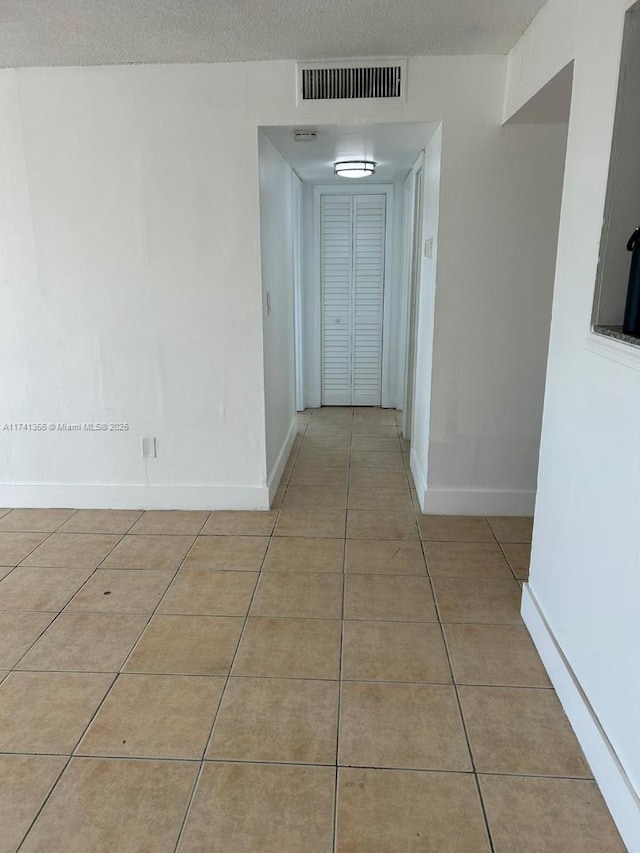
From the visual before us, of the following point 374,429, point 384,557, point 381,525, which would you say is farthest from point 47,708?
point 374,429

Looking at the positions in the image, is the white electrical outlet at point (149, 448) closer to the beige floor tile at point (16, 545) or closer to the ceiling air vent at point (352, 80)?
the beige floor tile at point (16, 545)

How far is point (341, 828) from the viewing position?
142 cm

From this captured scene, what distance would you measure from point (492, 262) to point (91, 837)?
2622 mm

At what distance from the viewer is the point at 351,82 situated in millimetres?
2680

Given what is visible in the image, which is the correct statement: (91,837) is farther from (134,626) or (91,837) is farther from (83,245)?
(83,245)

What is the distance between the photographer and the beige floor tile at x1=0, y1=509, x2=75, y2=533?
3041mm

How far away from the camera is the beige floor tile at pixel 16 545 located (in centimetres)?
272

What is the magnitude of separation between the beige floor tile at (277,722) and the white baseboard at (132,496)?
4.51 feet

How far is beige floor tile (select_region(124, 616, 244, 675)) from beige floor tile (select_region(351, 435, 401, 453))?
2.22m

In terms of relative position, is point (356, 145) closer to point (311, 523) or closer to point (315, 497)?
point (315, 497)

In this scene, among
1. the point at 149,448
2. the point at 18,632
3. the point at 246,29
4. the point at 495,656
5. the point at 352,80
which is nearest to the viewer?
the point at 495,656

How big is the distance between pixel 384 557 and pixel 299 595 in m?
0.49

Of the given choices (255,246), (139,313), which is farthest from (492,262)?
(139,313)

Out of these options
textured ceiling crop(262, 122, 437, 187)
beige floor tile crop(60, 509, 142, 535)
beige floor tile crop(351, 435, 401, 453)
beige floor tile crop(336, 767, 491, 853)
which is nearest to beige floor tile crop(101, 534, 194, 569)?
beige floor tile crop(60, 509, 142, 535)
